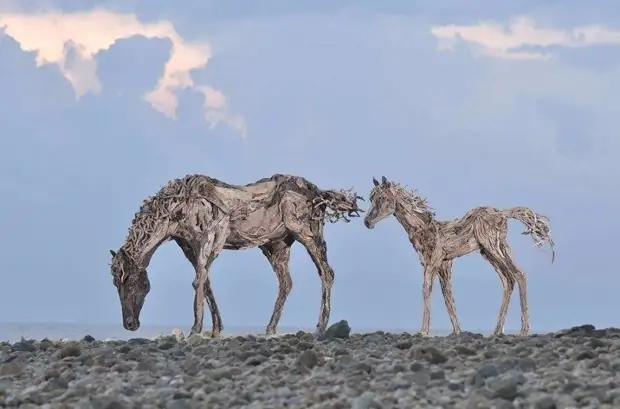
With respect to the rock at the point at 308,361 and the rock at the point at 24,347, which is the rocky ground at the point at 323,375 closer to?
the rock at the point at 308,361

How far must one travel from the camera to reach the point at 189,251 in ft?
77.9

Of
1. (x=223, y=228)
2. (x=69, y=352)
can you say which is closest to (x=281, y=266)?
(x=223, y=228)

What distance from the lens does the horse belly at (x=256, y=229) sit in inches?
922

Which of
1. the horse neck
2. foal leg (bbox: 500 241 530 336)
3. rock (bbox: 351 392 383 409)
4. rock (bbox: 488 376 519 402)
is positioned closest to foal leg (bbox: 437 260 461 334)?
foal leg (bbox: 500 241 530 336)

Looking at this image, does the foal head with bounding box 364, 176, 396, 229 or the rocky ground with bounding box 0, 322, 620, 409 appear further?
the foal head with bounding box 364, 176, 396, 229

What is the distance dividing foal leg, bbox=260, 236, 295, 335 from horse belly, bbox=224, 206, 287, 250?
2.17 feet

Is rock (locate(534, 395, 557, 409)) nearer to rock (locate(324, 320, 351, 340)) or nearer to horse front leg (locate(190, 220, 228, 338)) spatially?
rock (locate(324, 320, 351, 340))

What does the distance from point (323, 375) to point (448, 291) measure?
12.0 meters

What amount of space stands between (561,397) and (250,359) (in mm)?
4401

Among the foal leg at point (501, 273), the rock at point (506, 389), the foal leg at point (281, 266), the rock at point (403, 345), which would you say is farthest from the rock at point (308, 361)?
the foal leg at point (501, 273)

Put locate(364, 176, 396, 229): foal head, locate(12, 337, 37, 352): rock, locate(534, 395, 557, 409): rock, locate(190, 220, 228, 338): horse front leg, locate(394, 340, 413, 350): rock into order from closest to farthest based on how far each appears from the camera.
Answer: locate(534, 395, 557, 409): rock → locate(394, 340, 413, 350): rock → locate(12, 337, 37, 352): rock → locate(190, 220, 228, 338): horse front leg → locate(364, 176, 396, 229): foal head

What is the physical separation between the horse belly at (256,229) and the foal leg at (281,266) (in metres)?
0.66

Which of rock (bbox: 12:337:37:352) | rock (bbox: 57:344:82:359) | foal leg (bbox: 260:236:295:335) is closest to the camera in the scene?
rock (bbox: 57:344:82:359)

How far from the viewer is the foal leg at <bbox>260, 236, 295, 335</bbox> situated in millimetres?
24453
